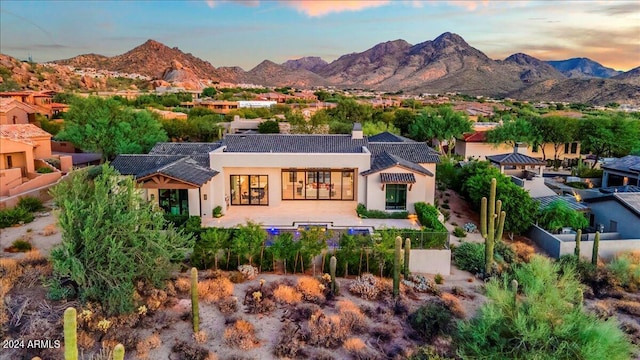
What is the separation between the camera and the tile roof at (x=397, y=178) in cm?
2466

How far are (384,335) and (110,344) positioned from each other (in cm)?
858

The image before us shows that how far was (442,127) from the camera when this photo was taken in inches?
1837

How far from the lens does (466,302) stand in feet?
58.9

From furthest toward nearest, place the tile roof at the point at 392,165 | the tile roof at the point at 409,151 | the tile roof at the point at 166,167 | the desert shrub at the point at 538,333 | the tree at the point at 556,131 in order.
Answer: the tree at the point at 556,131 → the tile roof at the point at 409,151 → the tile roof at the point at 392,165 → the tile roof at the point at 166,167 → the desert shrub at the point at 538,333

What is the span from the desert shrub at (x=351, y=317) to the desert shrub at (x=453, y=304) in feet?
11.3

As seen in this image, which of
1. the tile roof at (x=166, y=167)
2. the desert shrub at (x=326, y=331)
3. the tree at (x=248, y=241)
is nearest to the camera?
the desert shrub at (x=326, y=331)

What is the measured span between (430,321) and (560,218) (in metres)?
13.0

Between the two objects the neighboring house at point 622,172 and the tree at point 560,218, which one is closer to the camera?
the tree at point 560,218

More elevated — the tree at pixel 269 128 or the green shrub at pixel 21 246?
the tree at pixel 269 128

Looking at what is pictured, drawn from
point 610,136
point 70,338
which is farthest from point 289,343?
point 610,136

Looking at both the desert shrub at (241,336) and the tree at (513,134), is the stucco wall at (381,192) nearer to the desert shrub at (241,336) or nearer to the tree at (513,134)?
the desert shrub at (241,336)

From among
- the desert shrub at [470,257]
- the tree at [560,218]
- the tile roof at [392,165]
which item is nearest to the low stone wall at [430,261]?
the desert shrub at [470,257]

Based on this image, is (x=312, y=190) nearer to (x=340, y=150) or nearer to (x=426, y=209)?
(x=340, y=150)

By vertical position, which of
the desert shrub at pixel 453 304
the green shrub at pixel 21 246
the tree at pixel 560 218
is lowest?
the desert shrub at pixel 453 304
